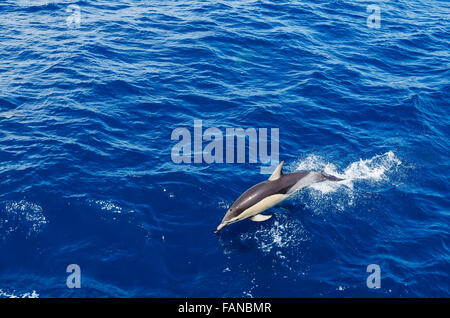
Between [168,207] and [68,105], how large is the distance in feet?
46.9

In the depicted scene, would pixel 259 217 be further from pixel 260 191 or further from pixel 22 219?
pixel 22 219

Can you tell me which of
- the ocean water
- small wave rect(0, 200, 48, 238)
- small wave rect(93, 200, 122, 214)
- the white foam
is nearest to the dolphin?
the ocean water

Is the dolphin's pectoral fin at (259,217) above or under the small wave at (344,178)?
above

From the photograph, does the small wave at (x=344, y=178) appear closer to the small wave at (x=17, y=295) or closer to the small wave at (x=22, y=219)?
the small wave at (x=22, y=219)

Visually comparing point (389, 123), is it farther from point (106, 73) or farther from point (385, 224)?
point (106, 73)

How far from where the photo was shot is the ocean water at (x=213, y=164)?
23844 millimetres

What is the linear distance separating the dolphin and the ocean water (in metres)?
1.09

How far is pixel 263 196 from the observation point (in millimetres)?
25859

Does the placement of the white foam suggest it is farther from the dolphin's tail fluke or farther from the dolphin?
the dolphin

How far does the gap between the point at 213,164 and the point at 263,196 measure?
6.71 meters

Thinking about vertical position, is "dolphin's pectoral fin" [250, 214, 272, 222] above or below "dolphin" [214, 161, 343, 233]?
below

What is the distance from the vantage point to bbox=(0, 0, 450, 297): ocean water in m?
23.8

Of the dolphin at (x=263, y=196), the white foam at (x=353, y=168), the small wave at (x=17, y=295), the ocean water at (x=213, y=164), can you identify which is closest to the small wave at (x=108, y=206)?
the ocean water at (x=213, y=164)

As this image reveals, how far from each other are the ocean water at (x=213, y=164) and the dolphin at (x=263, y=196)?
1.09m
